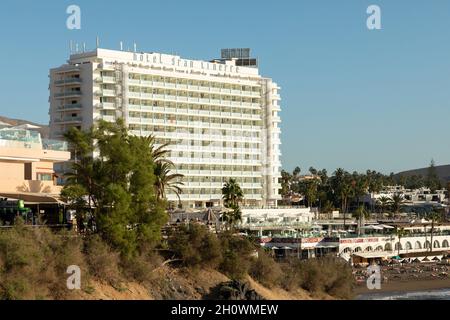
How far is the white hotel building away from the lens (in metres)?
109

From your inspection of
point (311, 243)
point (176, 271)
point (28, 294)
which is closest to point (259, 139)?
point (311, 243)

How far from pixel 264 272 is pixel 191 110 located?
60903mm

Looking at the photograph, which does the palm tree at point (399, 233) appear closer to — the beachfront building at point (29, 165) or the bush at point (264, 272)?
the bush at point (264, 272)

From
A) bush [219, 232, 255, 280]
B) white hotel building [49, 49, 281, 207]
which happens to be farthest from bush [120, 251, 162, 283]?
white hotel building [49, 49, 281, 207]

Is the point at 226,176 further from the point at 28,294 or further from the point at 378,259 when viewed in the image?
the point at 28,294

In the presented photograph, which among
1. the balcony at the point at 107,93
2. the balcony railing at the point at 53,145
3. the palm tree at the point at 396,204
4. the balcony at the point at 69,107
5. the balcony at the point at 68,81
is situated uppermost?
the balcony at the point at 68,81

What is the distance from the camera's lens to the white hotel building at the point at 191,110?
109 m

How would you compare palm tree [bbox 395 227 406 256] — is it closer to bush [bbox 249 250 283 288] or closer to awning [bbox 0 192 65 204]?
bush [bbox 249 250 283 288]

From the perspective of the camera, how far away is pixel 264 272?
58.6 meters

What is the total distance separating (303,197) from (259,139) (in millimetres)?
43560

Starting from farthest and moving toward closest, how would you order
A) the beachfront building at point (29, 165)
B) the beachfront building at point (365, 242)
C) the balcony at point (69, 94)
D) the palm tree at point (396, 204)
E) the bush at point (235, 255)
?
1. the palm tree at point (396, 204)
2. the balcony at point (69, 94)
3. the beachfront building at point (365, 242)
4. the beachfront building at point (29, 165)
5. the bush at point (235, 255)

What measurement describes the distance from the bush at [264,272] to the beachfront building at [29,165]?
14.2m
